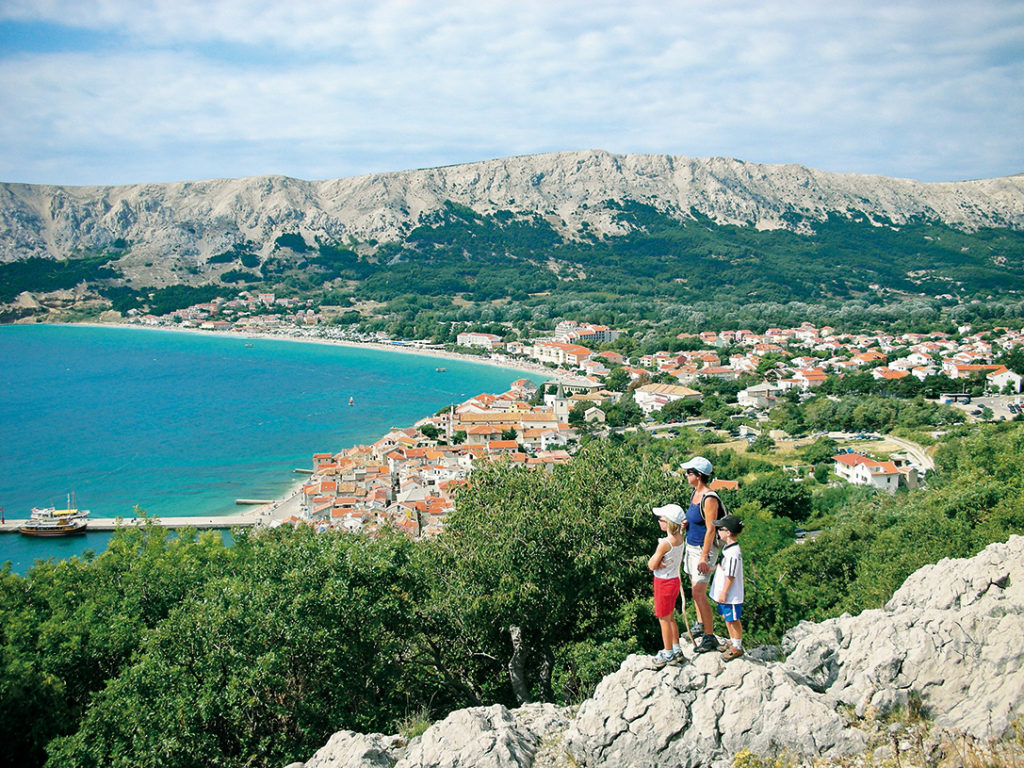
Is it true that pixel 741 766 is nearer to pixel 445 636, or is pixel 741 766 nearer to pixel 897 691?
pixel 897 691

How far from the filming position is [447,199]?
510ft

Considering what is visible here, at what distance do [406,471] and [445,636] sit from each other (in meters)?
25.1

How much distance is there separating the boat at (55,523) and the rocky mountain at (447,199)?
11454cm

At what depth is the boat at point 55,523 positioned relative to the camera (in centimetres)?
2720

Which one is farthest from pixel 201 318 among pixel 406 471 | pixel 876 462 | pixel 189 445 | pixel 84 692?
pixel 84 692

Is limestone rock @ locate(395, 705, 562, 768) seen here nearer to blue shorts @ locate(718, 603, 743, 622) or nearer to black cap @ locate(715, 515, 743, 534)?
blue shorts @ locate(718, 603, 743, 622)

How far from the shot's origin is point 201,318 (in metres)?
112

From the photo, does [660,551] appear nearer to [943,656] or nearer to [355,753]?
[943,656]

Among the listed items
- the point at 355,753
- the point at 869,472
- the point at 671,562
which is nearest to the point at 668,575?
the point at 671,562

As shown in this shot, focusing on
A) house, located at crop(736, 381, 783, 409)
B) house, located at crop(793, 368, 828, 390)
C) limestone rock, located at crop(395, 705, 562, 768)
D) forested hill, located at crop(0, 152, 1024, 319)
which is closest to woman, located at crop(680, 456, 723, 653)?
limestone rock, located at crop(395, 705, 562, 768)

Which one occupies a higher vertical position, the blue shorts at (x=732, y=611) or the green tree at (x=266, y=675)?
the blue shorts at (x=732, y=611)

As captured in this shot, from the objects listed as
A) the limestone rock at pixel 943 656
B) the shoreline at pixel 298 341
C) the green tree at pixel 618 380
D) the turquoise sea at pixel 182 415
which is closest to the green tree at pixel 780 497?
the shoreline at pixel 298 341

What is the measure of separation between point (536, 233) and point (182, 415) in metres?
103

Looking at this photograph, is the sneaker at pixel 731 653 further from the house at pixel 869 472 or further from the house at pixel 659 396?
the house at pixel 659 396
